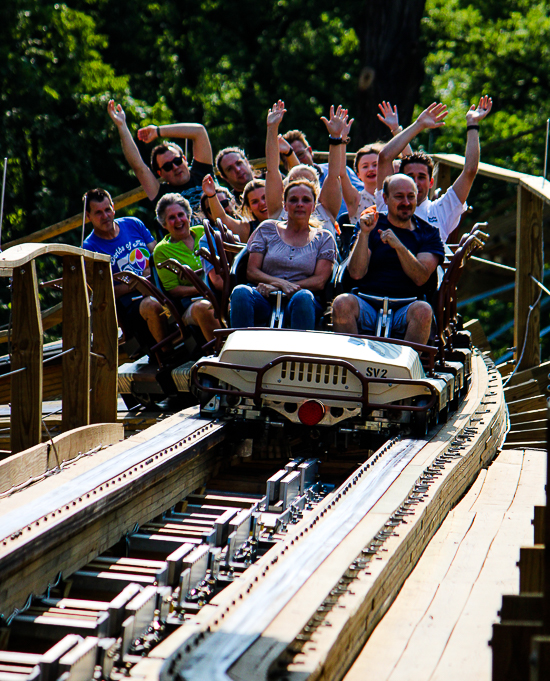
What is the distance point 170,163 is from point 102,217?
3.04 feet

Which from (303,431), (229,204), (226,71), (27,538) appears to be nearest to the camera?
(27,538)

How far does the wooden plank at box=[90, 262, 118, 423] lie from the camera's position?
190 inches

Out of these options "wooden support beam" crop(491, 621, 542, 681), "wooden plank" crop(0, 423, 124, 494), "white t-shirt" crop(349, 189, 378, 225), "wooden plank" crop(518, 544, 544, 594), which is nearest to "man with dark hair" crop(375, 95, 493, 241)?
"white t-shirt" crop(349, 189, 378, 225)

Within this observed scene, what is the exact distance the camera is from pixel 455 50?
19156 millimetres

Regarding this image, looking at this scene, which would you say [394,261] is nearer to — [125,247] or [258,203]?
[258,203]

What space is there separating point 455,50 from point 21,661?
18.7m

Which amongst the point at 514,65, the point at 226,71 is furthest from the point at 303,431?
the point at 514,65

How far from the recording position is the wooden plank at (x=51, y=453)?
3697 mm

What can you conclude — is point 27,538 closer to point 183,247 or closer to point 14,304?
point 14,304

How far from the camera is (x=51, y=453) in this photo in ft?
13.1

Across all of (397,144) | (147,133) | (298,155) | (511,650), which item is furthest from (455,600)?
(298,155)

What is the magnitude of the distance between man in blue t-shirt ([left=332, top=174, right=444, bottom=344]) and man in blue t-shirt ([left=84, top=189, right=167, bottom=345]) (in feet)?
4.74

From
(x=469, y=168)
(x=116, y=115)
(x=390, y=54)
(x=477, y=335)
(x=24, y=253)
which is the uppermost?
(x=390, y=54)

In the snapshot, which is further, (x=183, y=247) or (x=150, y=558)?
A: (x=183, y=247)
